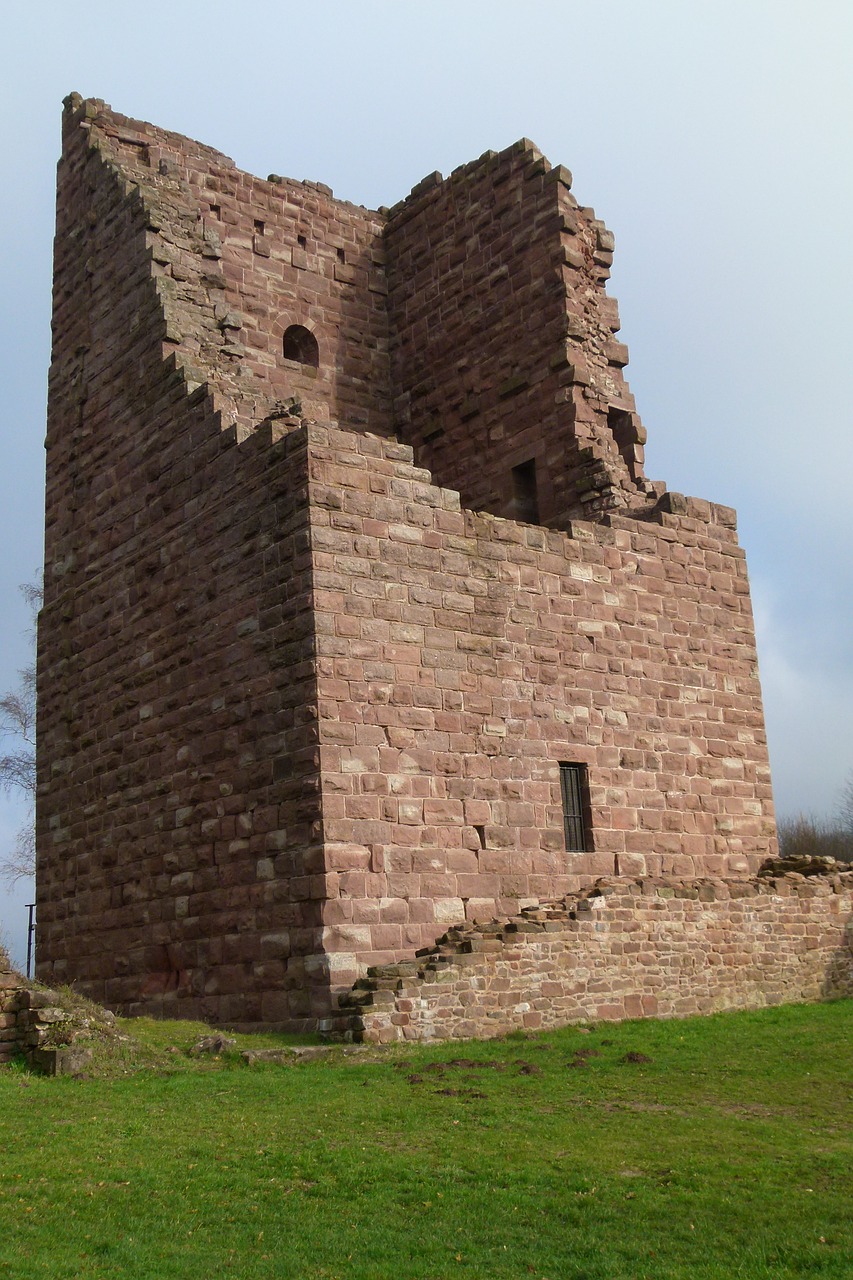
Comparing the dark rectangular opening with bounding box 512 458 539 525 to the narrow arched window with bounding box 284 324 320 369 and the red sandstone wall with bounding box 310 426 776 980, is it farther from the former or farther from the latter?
the narrow arched window with bounding box 284 324 320 369

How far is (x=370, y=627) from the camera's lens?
1377 cm

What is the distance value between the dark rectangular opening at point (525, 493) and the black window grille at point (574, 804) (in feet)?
14.3

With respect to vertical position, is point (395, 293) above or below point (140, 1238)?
above

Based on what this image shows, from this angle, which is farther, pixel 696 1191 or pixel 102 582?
pixel 102 582

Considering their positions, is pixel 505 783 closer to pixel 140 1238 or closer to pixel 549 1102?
pixel 549 1102

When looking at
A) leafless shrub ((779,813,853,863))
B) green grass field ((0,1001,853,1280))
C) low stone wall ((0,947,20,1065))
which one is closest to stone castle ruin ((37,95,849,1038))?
green grass field ((0,1001,853,1280))

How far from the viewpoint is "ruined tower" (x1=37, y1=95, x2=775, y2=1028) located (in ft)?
44.4

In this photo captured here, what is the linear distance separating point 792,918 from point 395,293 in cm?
1163

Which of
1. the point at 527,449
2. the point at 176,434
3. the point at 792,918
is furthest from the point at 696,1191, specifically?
the point at 527,449

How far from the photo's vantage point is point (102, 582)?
17625mm

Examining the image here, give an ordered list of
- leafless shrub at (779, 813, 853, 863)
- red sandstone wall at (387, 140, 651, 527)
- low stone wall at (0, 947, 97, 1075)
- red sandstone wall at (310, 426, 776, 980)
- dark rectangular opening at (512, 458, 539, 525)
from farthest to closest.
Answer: leafless shrub at (779, 813, 853, 863) < dark rectangular opening at (512, 458, 539, 525) < red sandstone wall at (387, 140, 651, 527) < red sandstone wall at (310, 426, 776, 980) < low stone wall at (0, 947, 97, 1075)

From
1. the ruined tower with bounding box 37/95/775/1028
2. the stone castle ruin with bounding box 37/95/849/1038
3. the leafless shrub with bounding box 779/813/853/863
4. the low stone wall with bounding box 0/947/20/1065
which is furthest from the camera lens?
the leafless shrub with bounding box 779/813/853/863

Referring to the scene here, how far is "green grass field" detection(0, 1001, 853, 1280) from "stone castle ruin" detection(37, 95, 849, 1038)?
7.06ft

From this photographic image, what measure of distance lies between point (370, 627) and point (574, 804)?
348 centimetres
